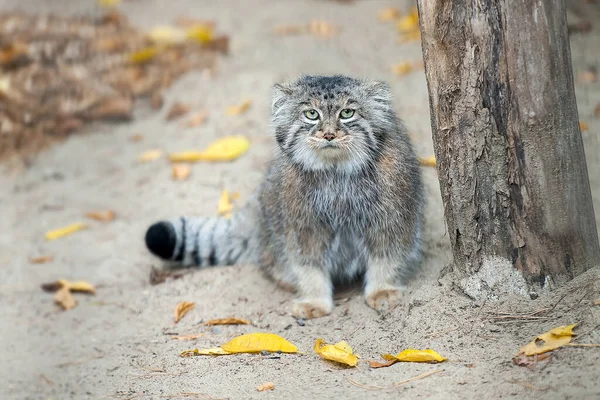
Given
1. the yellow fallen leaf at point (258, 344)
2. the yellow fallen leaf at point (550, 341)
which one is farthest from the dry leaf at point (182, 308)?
the yellow fallen leaf at point (550, 341)

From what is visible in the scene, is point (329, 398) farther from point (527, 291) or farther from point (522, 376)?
point (527, 291)

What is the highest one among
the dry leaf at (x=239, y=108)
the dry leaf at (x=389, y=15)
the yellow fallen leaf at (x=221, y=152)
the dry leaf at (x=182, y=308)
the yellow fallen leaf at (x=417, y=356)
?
the dry leaf at (x=389, y=15)

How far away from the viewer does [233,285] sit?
18.6 ft

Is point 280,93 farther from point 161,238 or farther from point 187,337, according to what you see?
point 187,337

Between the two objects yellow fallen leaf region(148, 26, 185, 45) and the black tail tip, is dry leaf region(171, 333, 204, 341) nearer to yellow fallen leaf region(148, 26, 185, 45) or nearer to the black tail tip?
the black tail tip

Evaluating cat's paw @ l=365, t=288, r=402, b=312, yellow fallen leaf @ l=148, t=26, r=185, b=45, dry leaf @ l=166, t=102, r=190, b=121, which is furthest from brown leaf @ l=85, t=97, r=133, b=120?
cat's paw @ l=365, t=288, r=402, b=312

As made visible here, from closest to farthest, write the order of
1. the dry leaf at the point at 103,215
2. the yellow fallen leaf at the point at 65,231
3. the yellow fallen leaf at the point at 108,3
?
the yellow fallen leaf at the point at 65,231 → the dry leaf at the point at 103,215 → the yellow fallen leaf at the point at 108,3

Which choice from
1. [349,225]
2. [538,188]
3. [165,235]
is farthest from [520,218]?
[165,235]

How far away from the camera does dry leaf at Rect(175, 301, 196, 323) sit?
5.31 m

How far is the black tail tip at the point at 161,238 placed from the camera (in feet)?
18.9

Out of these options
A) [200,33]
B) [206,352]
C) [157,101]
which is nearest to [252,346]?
[206,352]

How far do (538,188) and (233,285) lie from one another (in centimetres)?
241

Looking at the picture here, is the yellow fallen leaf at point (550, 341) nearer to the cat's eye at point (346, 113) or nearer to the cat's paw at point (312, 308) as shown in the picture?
the cat's paw at point (312, 308)

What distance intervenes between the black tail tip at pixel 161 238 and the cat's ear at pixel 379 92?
6.01 ft
